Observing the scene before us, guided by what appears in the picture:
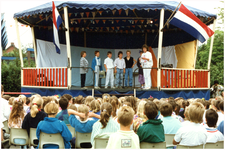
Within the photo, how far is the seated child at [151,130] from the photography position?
3.38 metres

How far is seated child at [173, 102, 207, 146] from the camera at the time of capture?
3.39 m

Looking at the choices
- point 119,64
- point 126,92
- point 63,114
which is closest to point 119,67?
point 119,64

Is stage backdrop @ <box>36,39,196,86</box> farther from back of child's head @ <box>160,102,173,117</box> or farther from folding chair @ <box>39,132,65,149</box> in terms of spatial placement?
back of child's head @ <box>160,102,173,117</box>

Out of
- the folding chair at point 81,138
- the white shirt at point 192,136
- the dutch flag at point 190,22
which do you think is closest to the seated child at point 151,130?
the white shirt at point 192,136

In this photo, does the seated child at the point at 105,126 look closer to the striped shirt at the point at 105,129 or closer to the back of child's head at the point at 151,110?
the striped shirt at the point at 105,129

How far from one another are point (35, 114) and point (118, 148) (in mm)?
1922

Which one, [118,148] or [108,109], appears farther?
[108,109]

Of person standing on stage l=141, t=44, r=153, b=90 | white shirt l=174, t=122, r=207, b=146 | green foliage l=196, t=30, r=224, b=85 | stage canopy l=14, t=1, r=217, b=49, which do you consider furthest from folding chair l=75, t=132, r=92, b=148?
green foliage l=196, t=30, r=224, b=85

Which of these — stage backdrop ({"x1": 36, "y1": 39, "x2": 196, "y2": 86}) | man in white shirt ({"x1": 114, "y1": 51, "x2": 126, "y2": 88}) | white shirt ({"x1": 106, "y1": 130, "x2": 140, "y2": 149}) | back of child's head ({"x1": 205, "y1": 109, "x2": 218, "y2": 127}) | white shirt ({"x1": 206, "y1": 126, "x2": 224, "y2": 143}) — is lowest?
white shirt ({"x1": 206, "y1": 126, "x2": 224, "y2": 143})

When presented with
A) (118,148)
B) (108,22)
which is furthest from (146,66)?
(118,148)

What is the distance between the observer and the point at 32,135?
4316 millimetres

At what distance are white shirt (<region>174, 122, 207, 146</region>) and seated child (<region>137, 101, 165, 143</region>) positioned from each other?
24 cm

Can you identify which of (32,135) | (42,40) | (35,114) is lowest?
(32,135)

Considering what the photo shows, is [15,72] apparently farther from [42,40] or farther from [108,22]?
[108,22]
